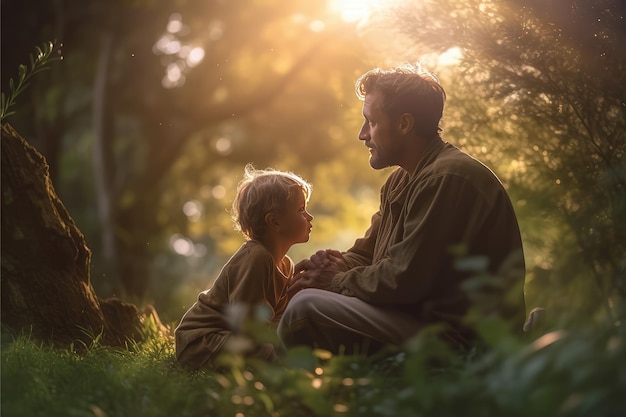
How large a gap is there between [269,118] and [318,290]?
14669 millimetres

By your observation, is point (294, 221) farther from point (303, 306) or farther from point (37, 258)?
point (37, 258)

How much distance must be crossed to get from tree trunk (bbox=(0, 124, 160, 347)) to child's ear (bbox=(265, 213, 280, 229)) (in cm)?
168

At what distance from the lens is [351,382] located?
3764mm

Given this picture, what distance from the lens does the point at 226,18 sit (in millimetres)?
18000

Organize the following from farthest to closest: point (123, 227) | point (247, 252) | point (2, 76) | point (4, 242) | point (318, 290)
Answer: point (123, 227)
point (2, 76)
point (4, 242)
point (247, 252)
point (318, 290)

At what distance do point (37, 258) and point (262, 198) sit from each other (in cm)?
200

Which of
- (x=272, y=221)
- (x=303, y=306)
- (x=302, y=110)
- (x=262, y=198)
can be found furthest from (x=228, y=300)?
(x=302, y=110)

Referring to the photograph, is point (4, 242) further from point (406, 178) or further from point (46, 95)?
point (46, 95)

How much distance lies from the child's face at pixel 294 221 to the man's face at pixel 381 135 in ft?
2.10

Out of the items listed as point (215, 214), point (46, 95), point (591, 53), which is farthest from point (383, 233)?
point (215, 214)

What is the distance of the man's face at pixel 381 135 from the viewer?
5.77 meters

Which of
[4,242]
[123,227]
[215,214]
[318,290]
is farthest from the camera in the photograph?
[215,214]

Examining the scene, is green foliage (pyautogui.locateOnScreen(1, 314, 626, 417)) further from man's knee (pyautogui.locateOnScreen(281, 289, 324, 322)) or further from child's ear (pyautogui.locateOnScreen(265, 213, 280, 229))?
child's ear (pyautogui.locateOnScreen(265, 213, 280, 229))

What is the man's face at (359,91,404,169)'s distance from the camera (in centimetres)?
577
